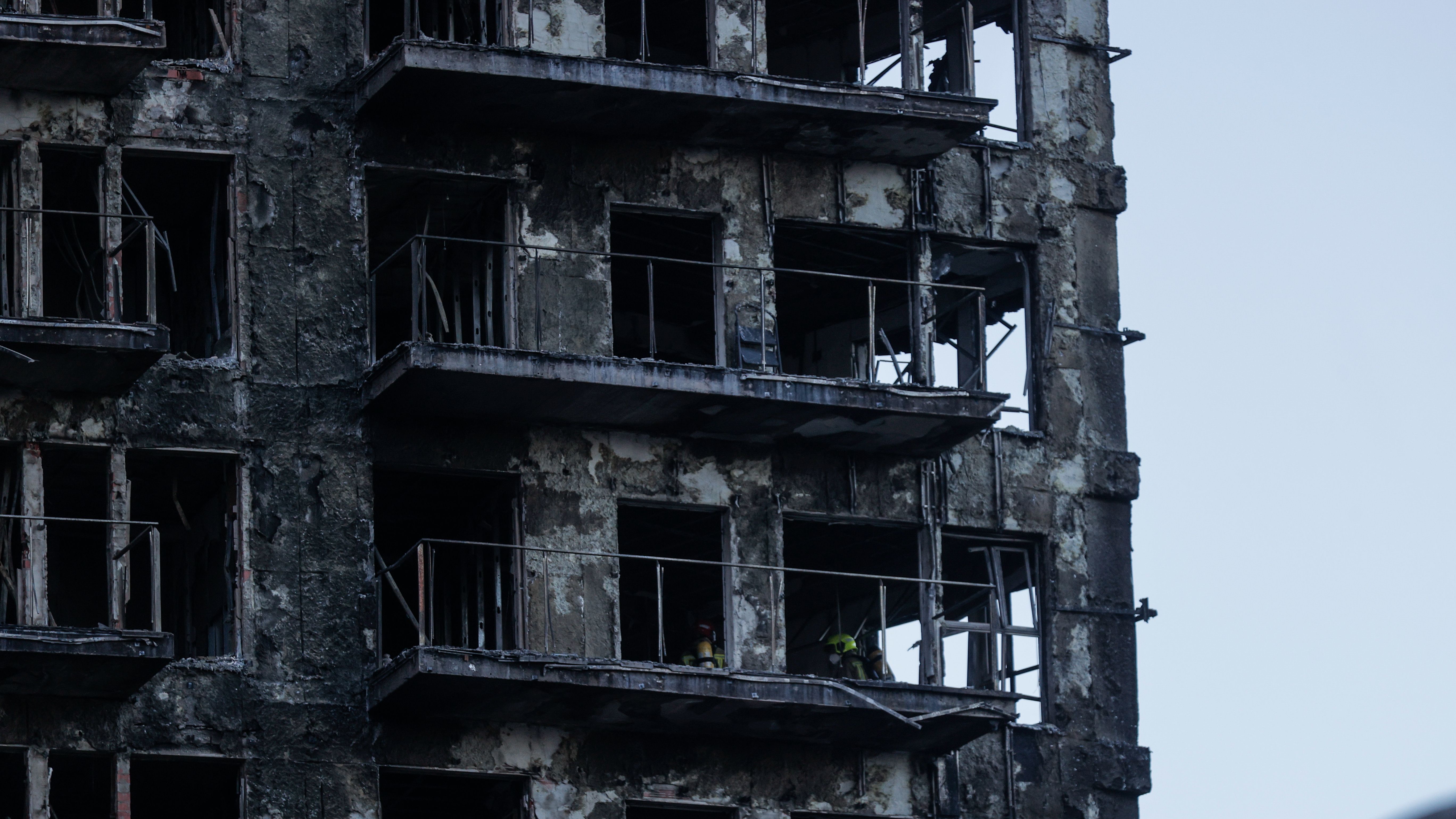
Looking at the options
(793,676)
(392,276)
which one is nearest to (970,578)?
(793,676)

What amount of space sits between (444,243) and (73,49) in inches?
195

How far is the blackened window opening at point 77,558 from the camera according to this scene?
92.2 feet

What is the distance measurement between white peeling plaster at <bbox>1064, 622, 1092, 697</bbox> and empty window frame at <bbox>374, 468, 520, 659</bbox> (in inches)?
238

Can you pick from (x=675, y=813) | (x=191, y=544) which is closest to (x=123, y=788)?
(x=191, y=544)

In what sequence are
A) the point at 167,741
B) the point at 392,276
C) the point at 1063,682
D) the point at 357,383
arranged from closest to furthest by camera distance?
the point at 167,741 → the point at 357,383 → the point at 1063,682 → the point at 392,276

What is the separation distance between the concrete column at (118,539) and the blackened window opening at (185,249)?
146 centimetres

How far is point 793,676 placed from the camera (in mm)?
26859

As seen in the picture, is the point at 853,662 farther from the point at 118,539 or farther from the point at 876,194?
the point at 118,539

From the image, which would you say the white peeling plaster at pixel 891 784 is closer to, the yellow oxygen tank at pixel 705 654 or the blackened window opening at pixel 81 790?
the yellow oxygen tank at pixel 705 654

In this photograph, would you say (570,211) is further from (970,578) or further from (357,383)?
(970,578)

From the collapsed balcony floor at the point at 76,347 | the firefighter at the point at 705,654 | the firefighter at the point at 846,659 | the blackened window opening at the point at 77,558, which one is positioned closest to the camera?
the collapsed balcony floor at the point at 76,347

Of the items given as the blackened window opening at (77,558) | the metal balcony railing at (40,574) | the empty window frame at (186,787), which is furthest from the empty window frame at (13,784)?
the blackened window opening at (77,558)

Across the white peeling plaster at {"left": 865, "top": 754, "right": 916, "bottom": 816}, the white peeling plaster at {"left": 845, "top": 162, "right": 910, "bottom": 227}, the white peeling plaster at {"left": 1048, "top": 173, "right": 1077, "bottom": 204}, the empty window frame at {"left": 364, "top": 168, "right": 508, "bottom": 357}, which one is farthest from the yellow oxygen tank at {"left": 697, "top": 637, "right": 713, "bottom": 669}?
the white peeling plaster at {"left": 1048, "top": 173, "right": 1077, "bottom": 204}

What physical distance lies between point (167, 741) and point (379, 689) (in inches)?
78.6
